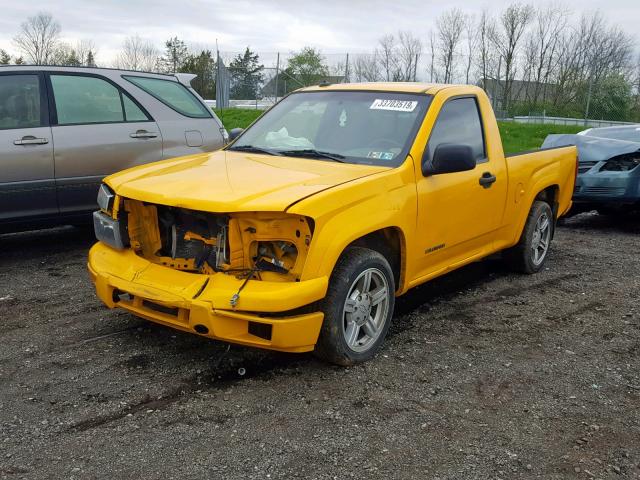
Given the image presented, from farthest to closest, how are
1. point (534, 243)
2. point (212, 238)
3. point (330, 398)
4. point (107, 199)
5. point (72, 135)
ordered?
point (534, 243) < point (72, 135) < point (107, 199) < point (212, 238) < point (330, 398)

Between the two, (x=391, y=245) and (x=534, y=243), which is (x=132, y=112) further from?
(x=534, y=243)

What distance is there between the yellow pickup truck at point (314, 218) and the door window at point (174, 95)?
1.86 m

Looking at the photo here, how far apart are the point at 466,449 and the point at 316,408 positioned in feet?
2.61

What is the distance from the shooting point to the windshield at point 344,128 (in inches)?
173

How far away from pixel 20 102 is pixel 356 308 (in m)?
3.84

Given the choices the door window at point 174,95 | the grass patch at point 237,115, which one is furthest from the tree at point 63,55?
the door window at point 174,95

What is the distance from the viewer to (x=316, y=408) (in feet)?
11.2

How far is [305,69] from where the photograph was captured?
26.5 meters

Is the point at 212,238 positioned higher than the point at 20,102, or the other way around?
the point at 20,102

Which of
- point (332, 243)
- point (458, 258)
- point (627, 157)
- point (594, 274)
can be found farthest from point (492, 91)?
point (332, 243)

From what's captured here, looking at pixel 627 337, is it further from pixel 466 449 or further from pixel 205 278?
pixel 205 278

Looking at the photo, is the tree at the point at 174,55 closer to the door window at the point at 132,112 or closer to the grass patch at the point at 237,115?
the grass patch at the point at 237,115

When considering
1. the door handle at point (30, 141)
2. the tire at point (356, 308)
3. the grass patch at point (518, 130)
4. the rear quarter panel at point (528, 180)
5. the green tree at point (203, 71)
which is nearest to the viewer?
the tire at point (356, 308)

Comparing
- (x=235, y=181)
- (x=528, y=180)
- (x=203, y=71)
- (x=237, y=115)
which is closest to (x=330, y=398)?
(x=235, y=181)
